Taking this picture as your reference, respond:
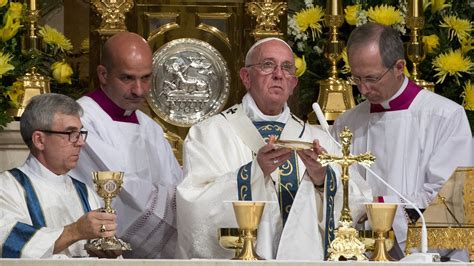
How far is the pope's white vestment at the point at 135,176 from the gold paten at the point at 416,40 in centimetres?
179

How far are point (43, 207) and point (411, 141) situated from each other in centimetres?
253

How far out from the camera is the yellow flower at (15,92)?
→ 993 centimetres

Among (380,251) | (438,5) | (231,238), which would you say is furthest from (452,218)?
(438,5)

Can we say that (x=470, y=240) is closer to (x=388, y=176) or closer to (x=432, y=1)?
(x=388, y=176)

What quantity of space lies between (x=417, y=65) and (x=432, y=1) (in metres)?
0.48

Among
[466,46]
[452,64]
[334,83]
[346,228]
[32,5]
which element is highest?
[32,5]

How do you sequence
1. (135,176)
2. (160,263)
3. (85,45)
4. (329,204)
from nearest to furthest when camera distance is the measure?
(160,263)
(329,204)
(135,176)
(85,45)

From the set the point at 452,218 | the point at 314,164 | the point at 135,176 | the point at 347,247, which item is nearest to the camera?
the point at 347,247

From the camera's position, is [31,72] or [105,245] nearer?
[105,245]

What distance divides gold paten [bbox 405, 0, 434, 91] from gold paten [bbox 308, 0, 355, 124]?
446mm

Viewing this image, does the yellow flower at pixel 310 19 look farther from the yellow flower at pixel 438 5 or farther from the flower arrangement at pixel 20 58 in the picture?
the flower arrangement at pixel 20 58

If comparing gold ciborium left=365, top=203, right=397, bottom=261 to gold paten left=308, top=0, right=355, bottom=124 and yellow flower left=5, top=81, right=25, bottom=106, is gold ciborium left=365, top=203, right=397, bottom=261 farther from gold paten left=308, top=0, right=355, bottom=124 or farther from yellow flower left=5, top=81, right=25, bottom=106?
yellow flower left=5, top=81, right=25, bottom=106

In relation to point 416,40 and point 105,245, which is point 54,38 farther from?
point 105,245

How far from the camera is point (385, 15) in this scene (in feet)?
34.2
